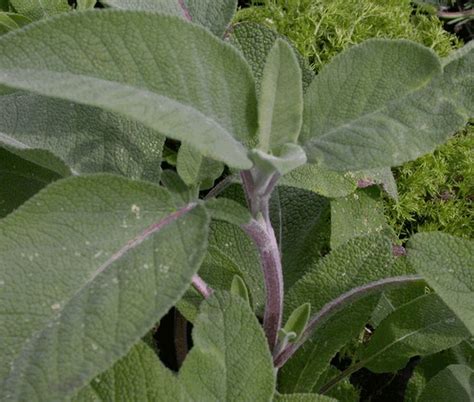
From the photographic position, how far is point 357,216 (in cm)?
114

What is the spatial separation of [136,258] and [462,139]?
0.86 meters

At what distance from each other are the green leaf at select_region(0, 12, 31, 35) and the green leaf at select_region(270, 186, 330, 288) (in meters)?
0.51

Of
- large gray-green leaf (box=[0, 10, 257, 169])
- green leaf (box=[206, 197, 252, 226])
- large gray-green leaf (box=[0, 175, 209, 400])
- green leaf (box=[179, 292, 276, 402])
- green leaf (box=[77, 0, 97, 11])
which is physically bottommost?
green leaf (box=[179, 292, 276, 402])

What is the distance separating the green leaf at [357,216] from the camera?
109 centimetres

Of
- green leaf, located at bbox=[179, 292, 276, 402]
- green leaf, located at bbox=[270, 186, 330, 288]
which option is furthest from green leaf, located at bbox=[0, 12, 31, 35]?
green leaf, located at bbox=[179, 292, 276, 402]

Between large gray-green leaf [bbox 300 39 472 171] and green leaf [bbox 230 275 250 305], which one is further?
green leaf [bbox 230 275 250 305]

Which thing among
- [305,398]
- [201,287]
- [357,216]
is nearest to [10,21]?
[201,287]

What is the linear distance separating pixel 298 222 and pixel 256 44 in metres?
0.30

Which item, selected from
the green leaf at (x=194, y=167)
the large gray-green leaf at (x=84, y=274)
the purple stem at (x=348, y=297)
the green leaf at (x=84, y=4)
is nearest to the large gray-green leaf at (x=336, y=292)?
the purple stem at (x=348, y=297)

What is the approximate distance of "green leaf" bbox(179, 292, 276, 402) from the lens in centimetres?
78

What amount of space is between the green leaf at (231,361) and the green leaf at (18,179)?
370mm

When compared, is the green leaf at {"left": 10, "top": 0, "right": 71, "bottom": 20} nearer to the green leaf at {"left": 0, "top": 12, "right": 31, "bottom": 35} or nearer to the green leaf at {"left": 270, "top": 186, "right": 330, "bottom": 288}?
the green leaf at {"left": 0, "top": 12, "right": 31, "bottom": 35}

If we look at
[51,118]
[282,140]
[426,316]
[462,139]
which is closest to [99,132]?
[51,118]

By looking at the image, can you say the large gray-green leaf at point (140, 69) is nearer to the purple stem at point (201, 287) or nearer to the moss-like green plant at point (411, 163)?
the purple stem at point (201, 287)
